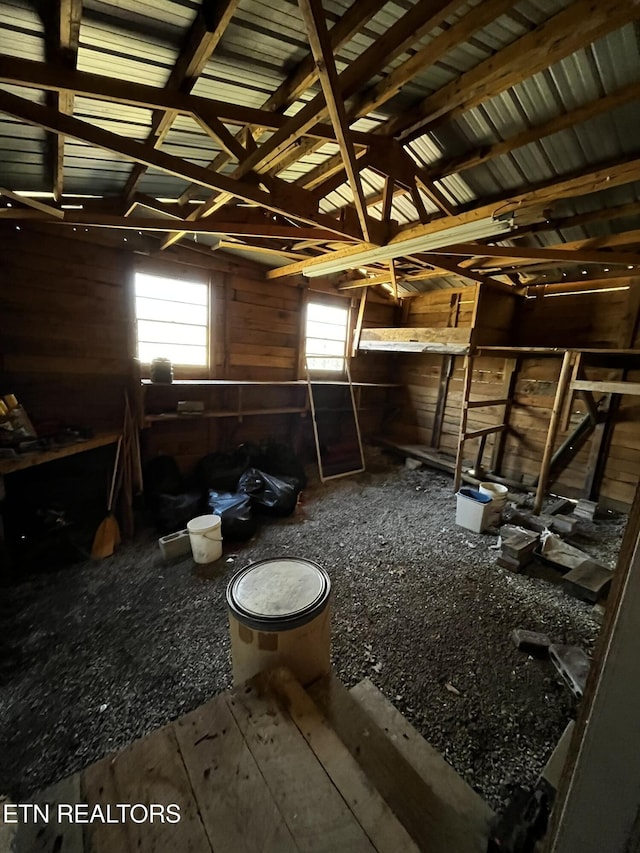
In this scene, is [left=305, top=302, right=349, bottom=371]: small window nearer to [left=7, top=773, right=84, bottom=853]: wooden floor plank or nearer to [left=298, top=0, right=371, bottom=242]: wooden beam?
[left=298, top=0, right=371, bottom=242]: wooden beam

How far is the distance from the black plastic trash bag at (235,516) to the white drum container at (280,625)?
165 centimetres

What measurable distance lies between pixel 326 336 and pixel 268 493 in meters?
2.55

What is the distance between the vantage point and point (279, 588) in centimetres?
116

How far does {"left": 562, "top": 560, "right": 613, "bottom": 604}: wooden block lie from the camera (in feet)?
7.52

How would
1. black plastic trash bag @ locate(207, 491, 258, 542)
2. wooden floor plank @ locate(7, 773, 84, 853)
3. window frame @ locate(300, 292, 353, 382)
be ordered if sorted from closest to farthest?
wooden floor plank @ locate(7, 773, 84, 853) < black plastic trash bag @ locate(207, 491, 258, 542) < window frame @ locate(300, 292, 353, 382)

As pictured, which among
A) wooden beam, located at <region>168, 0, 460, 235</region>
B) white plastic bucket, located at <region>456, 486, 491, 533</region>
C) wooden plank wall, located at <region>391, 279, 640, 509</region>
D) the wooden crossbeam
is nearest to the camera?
wooden beam, located at <region>168, 0, 460, 235</region>

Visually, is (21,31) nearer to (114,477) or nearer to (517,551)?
(114,477)

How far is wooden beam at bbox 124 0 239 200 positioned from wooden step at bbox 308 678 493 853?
6.92 feet

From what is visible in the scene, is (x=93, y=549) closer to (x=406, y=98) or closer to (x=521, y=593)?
(x=521, y=593)

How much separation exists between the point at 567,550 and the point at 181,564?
3.06 metres

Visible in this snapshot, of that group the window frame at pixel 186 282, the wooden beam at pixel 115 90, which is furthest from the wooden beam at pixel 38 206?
the window frame at pixel 186 282

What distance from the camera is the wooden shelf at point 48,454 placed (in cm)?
205

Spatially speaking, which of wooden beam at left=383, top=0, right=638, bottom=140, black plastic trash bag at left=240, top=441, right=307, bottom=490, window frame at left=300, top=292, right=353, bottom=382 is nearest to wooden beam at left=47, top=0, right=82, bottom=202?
wooden beam at left=383, top=0, right=638, bottom=140

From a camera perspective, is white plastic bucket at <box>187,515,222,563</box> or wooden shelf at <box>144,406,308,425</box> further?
wooden shelf at <box>144,406,308,425</box>
